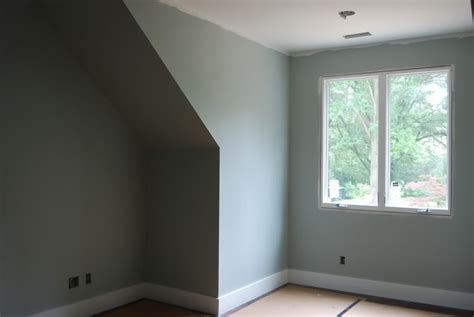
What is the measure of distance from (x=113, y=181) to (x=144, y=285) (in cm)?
114

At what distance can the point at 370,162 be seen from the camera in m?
5.07

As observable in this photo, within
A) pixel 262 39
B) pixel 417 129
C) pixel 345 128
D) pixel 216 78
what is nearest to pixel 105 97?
pixel 216 78

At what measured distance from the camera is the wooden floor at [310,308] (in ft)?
14.3

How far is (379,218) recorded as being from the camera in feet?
16.3

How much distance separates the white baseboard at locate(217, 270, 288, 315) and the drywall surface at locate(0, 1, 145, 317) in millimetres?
998

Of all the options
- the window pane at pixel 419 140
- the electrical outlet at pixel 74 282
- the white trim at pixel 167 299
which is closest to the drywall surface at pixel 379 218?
the window pane at pixel 419 140

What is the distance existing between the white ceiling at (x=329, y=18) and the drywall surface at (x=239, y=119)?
0.61 ft

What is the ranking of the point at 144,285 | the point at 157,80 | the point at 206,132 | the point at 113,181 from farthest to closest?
1. the point at 144,285
2. the point at 113,181
3. the point at 206,132
4. the point at 157,80

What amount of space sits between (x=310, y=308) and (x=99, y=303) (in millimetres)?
1967

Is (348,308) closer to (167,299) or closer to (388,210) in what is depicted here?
(388,210)

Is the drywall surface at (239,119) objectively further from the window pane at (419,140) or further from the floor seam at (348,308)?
the window pane at (419,140)

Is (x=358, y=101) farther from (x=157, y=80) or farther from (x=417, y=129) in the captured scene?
(x=157, y=80)

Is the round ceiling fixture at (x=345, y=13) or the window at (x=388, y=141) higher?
the round ceiling fixture at (x=345, y=13)

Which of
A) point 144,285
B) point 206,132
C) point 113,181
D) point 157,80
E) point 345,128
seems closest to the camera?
point 157,80
